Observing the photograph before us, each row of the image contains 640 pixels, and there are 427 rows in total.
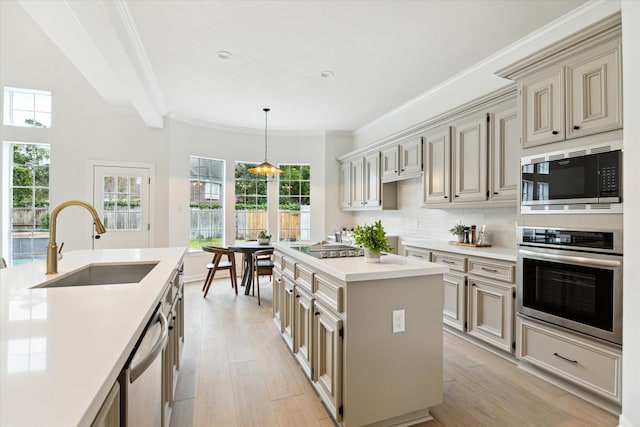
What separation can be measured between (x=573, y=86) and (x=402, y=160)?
2.32 meters

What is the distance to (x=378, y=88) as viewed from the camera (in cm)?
422

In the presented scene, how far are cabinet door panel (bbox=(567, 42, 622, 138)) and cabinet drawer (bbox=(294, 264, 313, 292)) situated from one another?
2.00 metres

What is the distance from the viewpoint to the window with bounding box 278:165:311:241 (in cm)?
659

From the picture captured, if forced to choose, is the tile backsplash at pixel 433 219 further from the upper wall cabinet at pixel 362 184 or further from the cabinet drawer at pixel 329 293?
the cabinet drawer at pixel 329 293

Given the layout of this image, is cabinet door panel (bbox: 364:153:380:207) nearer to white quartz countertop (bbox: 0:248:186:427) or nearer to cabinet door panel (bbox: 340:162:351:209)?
cabinet door panel (bbox: 340:162:351:209)

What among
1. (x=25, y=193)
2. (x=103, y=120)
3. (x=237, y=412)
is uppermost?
(x=103, y=120)

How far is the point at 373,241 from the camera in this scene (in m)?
1.96

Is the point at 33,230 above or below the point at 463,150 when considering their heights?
below

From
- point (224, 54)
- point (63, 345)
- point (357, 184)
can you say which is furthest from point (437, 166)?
point (63, 345)

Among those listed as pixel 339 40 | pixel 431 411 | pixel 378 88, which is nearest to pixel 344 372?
pixel 431 411

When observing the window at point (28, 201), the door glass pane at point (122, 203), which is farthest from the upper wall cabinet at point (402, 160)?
the window at point (28, 201)

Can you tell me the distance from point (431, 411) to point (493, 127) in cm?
247

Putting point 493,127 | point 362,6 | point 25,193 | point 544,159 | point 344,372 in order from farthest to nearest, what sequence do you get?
point 25,193 → point 493,127 → point 362,6 → point 544,159 → point 344,372

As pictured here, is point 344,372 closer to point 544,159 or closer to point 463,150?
point 544,159
